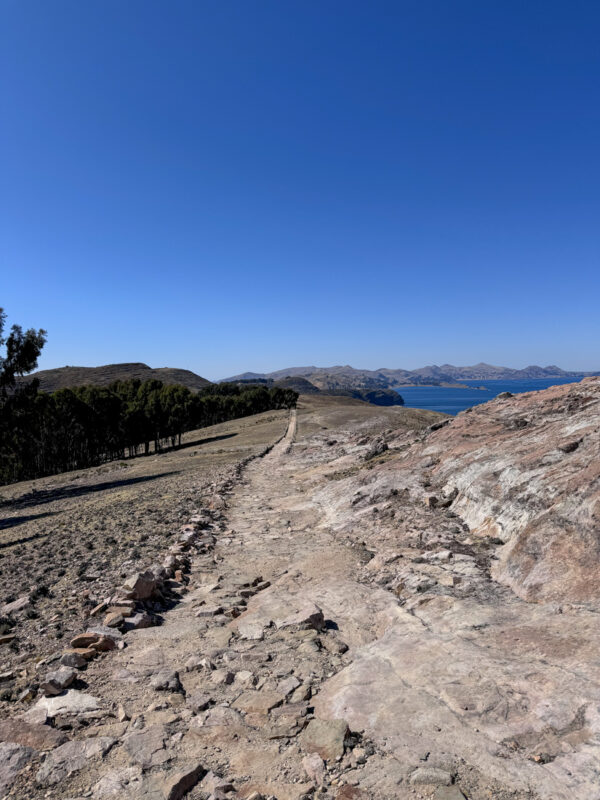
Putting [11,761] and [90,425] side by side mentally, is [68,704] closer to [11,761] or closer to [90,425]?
[11,761]

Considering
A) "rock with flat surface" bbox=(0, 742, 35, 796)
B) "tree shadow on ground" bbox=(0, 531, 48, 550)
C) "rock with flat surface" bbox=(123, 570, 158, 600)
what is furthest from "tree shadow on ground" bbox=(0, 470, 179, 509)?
"rock with flat surface" bbox=(0, 742, 35, 796)

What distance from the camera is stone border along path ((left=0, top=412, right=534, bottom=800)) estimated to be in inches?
→ 198

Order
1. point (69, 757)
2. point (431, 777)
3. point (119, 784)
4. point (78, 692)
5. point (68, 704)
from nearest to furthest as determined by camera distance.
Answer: point (431, 777)
point (119, 784)
point (69, 757)
point (68, 704)
point (78, 692)

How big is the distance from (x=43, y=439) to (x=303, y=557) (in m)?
74.2

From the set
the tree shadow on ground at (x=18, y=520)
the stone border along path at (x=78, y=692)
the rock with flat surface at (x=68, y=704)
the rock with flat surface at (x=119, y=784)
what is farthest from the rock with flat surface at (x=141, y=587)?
the tree shadow on ground at (x=18, y=520)

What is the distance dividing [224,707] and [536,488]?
9290 mm

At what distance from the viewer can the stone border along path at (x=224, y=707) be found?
5.03 m

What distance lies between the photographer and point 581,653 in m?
6.44

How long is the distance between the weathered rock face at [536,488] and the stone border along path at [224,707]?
3087 millimetres

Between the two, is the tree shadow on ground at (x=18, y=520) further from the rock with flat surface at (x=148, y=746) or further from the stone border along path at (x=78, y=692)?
the rock with flat surface at (x=148, y=746)

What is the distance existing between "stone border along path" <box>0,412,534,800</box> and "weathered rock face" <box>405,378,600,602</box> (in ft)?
10.1

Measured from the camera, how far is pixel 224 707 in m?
6.59

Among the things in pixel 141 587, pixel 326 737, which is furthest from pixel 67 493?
pixel 326 737

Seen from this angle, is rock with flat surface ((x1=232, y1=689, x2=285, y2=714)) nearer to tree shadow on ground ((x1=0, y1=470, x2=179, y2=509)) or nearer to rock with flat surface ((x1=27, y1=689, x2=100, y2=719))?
rock with flat surface ((x1=27, y1=689, x2=100, y2=719))
